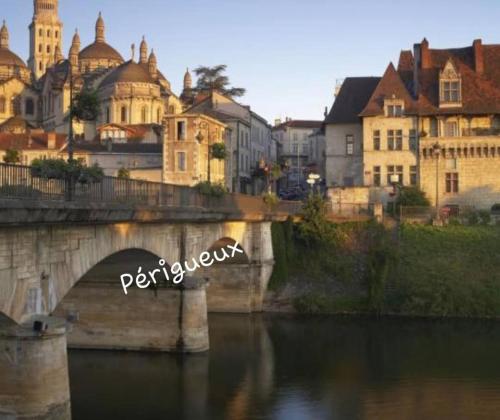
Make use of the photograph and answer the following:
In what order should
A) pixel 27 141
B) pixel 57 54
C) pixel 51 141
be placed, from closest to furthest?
1. pixel 51 141
2. pixel 27 141
3. pixel 57 54

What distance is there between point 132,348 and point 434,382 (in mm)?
13482

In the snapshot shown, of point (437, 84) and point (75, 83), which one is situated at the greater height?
point (75, 83)

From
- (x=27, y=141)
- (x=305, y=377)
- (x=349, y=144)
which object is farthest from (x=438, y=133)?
(x=27, y=141)

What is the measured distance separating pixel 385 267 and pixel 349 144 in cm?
2106

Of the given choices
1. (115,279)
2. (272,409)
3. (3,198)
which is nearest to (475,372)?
(272,409)

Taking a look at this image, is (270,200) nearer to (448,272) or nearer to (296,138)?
(448,272)

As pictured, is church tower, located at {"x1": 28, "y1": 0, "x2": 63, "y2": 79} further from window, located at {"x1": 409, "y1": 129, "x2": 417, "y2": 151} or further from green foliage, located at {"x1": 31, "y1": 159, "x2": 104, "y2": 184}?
green foliage, located at {"x1": 31, "y1": 159, "x2": 104, "y2": 184}

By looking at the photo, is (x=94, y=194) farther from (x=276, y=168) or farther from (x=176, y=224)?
(x=276, y=168)

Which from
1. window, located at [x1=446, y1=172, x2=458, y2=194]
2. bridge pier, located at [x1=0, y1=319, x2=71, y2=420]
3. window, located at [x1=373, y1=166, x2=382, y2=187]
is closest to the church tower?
window, located at [x1=373, y1=166, x2=382, y2=187]

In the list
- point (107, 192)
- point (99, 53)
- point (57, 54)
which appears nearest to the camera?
point (107, 192)

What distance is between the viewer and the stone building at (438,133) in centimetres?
5881

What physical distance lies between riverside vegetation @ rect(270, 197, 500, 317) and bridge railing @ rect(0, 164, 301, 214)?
10.7 metres

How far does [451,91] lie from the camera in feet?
194

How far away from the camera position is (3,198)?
15.7 metres
